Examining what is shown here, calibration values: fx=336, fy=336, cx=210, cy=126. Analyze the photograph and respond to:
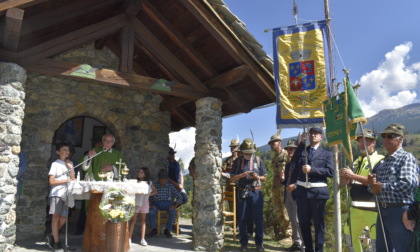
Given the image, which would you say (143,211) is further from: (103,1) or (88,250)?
(103,1)

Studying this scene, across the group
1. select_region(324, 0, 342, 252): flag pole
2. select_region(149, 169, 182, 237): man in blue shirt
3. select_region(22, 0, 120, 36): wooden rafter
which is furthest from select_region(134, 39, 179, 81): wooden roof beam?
select_region(324, 0, 342, 252): flag pole

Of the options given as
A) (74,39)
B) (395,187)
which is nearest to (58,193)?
(74,39)

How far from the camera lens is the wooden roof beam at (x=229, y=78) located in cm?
611

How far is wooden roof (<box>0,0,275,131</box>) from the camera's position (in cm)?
552

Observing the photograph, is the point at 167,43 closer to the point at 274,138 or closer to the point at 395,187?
the point at 274,138

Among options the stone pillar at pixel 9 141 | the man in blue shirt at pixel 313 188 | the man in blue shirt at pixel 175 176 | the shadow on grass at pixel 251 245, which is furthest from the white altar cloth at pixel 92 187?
the man in blue shirt at pixel 313 188

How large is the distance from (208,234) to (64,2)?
475 cm

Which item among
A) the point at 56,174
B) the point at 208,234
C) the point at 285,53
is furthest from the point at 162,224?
the point at 285,53

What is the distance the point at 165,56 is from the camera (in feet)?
22.0

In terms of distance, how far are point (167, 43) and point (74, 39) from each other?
1.81m

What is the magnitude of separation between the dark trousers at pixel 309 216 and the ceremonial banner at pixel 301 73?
1296 mm

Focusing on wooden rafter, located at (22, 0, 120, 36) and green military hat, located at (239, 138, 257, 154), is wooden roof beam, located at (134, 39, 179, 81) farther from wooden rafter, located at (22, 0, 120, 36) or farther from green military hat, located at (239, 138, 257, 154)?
green military hat, located at (239, 138, 257, 154)

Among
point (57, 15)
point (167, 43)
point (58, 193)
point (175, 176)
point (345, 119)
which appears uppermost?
point (167, 43)

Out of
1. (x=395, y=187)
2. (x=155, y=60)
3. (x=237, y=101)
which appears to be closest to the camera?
(x=395, y=187)
